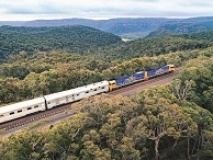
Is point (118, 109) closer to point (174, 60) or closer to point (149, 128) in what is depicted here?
point (149, 128)

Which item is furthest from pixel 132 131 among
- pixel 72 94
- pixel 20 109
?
pixel 72 94

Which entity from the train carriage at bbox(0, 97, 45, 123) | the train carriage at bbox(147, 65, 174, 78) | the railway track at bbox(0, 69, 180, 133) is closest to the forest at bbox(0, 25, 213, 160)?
the railway track at bbox(0, 69, 180, 133)

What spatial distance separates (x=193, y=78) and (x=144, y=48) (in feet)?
388

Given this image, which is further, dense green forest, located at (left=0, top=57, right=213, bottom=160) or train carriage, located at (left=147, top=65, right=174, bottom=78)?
train carriage, located at (left=147, top=65, right=174, bottom=78)

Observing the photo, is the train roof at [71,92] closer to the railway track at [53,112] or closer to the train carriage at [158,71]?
the railway track at [53,112]

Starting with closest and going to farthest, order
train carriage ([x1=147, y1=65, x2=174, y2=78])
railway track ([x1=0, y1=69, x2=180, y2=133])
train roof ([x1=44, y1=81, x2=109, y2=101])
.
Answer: railway track ([x1=0, y1=69, x2=180, y2=133]) → train roof ([x1=44, y1=81, x2=109, y2=101]) → train carriage ([x1=147, y1=65, x2=174, y2=78])

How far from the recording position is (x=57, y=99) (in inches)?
2157

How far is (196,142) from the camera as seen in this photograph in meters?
47.2

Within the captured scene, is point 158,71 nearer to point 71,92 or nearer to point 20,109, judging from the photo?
point 71,92

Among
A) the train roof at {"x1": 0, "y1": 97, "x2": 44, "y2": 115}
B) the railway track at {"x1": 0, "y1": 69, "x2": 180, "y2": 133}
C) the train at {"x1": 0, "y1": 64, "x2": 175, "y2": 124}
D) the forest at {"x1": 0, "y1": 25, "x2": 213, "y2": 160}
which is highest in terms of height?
the forest at {"x1": 0, "y1": 25, "x2": 213, "y2": 160}

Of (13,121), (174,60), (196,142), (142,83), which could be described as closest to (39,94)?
(13,121)

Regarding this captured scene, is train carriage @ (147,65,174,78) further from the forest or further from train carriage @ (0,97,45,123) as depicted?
train carriage @ (0,97,45,123)

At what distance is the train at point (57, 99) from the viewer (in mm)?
49188

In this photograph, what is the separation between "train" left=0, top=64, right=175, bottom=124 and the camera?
49188mm
